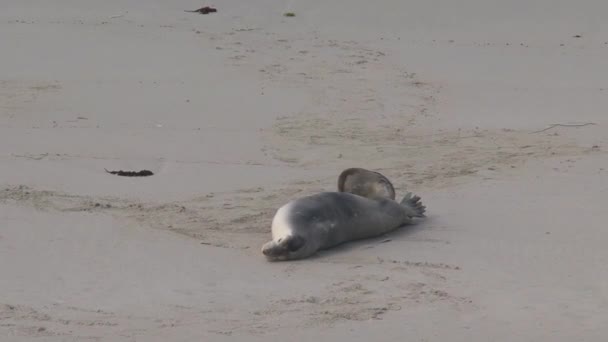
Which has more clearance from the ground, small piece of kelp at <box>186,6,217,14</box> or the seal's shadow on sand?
small piece of kelp at <box>186,6,217,14</box>

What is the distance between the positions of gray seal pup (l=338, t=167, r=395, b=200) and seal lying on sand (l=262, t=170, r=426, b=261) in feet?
0.46

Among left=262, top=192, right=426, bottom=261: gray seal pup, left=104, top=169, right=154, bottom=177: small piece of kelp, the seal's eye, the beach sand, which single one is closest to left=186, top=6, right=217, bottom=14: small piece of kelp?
the beach sand

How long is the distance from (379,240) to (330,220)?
1.03 ft

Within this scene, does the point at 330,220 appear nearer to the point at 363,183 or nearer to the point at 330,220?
the point at 330,220

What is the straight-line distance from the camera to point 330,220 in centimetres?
643

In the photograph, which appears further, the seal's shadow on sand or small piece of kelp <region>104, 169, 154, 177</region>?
small piece of kelp <region>104, 169, 154, 177</region>

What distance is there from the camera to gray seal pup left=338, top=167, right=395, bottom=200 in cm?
701

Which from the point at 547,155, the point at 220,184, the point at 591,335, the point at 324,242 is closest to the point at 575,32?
the point at 547,155

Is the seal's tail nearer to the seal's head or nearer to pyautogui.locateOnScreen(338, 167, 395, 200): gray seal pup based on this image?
pyautogui.locateOnScreen(338, 167, 395, 200): gray seal pup

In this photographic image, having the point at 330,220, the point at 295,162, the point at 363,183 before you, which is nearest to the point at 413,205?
the point at 363,183

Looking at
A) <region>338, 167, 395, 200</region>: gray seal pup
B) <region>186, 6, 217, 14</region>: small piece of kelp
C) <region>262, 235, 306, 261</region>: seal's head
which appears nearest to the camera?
<region>262, 235, 306, 261</region>: seal's head

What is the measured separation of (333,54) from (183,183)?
4121 mm

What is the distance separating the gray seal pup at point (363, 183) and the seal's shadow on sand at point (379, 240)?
276mm

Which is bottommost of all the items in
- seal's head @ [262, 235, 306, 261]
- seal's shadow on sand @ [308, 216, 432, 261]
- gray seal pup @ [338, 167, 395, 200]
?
seal's shadow on sand @ [308, 216, 432, 261]
